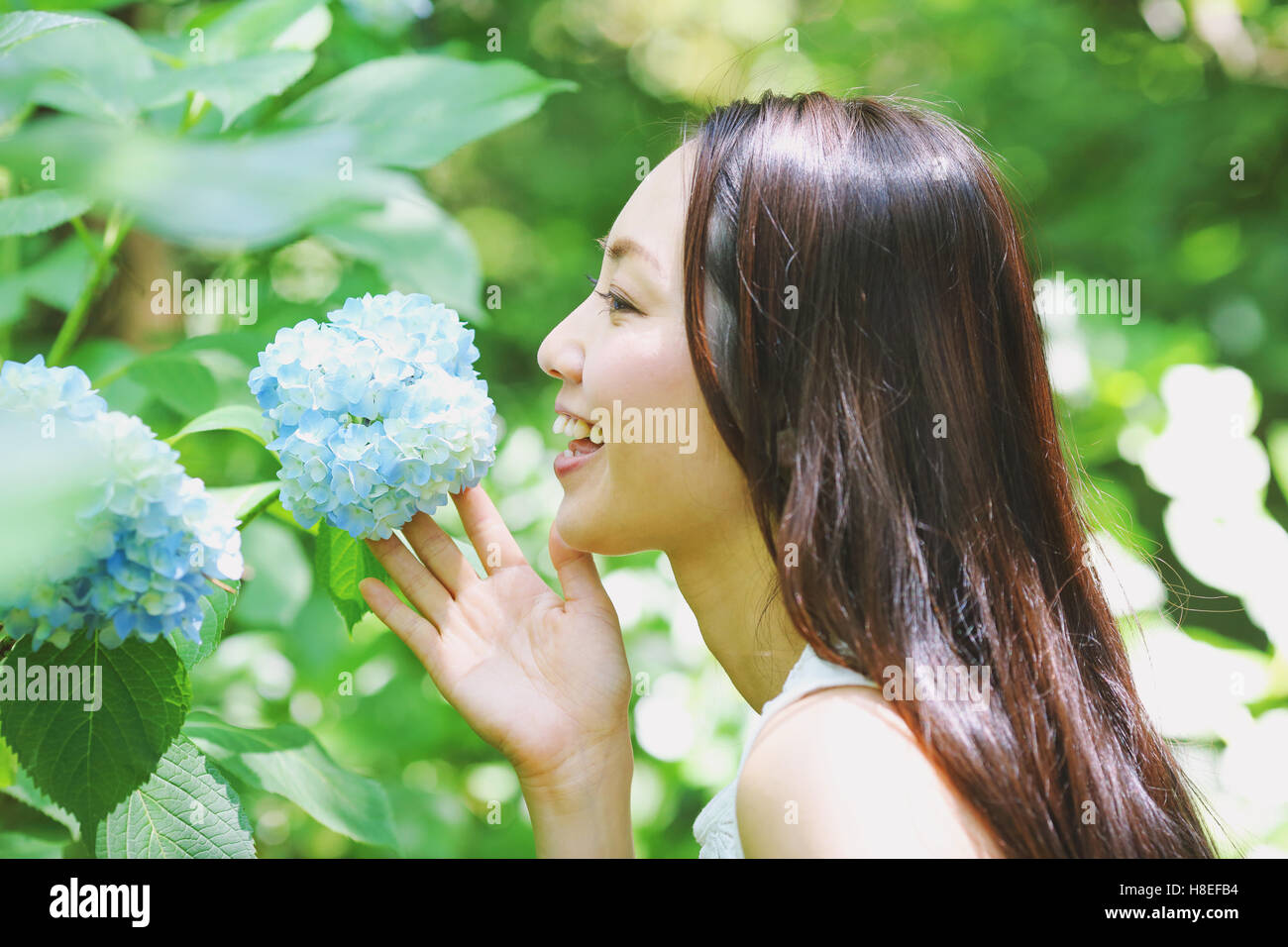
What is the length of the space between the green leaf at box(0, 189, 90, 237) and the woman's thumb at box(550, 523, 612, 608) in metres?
0.63

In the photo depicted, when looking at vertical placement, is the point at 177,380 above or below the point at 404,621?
above

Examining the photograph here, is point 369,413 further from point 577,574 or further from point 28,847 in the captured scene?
point 28,847

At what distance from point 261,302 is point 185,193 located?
1.40m

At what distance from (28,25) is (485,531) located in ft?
2.39

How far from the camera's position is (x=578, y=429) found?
1.28 meters

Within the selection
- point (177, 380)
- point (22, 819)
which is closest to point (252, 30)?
point (177, 380)

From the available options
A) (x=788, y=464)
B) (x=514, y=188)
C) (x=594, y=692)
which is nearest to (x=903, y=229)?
(x=788, y=464)

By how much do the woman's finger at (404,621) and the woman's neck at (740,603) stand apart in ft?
1.00

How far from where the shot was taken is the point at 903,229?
1.13m

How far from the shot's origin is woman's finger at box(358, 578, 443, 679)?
125cm

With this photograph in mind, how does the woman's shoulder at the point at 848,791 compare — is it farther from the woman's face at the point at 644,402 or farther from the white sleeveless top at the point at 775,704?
the woman's face at the point at 644,402

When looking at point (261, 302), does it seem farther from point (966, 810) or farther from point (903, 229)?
point (966, 810)

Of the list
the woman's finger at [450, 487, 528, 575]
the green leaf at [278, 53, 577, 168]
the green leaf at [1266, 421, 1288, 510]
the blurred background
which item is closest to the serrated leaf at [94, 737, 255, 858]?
the blurred background

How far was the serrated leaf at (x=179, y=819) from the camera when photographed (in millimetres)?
1028
